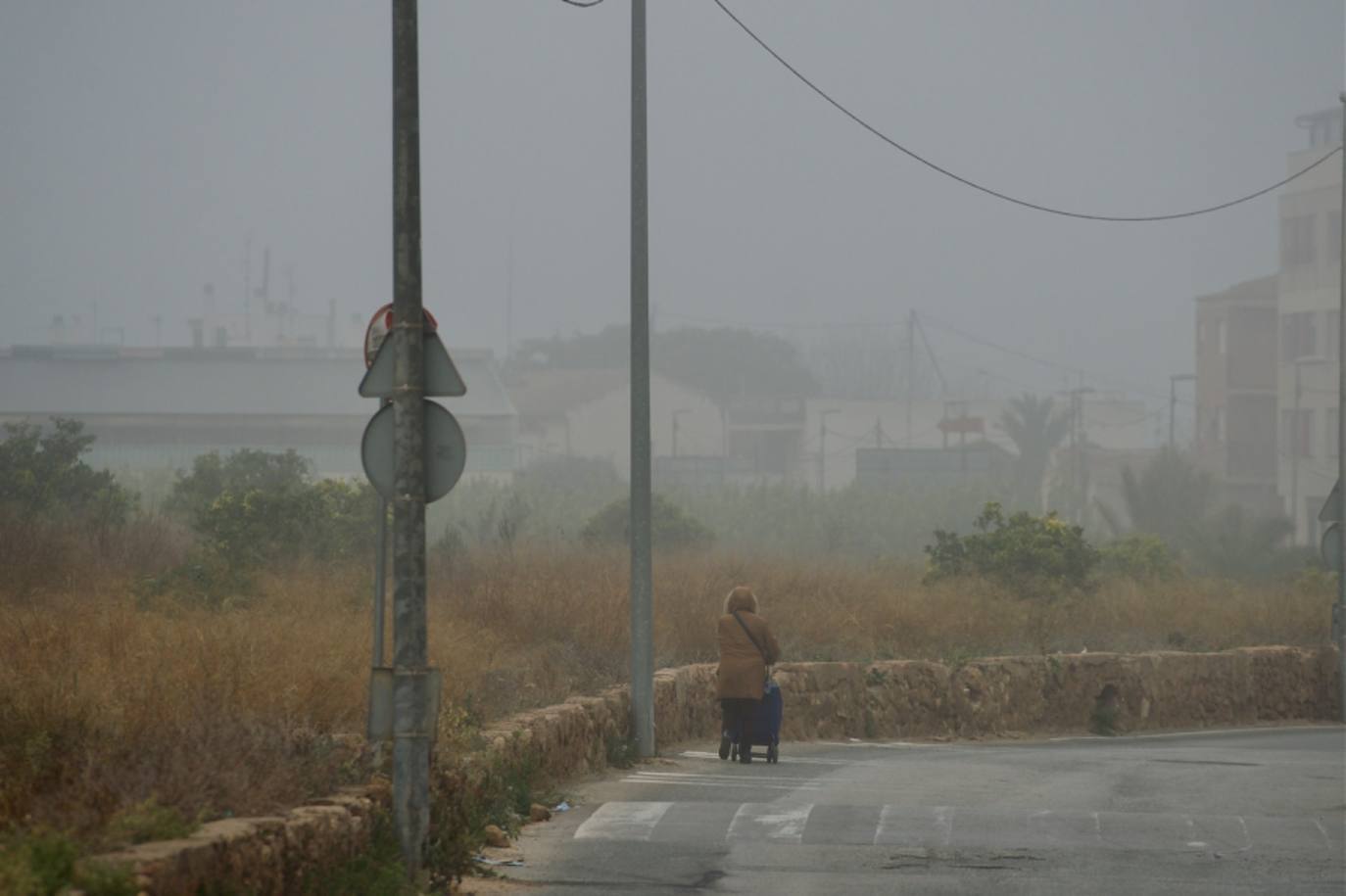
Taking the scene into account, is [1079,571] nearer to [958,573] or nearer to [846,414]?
[958,573]

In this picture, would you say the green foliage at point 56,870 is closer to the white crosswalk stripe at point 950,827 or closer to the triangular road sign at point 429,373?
the triangular road sign at point 429,373

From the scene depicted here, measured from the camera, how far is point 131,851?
7535 mm

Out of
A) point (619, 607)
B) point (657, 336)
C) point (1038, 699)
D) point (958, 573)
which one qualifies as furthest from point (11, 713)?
point (657, 336)

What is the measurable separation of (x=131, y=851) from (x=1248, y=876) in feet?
22.9

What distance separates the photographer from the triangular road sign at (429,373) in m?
10.8

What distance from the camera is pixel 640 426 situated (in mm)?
18562

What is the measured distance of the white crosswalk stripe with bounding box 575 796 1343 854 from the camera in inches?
507

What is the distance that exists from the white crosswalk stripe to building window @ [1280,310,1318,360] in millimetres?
67679

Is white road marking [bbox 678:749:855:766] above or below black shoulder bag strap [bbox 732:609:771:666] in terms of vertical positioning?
below

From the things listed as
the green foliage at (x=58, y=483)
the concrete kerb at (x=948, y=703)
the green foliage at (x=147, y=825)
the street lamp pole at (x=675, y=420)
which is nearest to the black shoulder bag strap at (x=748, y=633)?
the concrete kerb at (x=948, y=703)

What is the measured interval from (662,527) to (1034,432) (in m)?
65.8

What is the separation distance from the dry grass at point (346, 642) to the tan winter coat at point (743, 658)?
4.73 ft

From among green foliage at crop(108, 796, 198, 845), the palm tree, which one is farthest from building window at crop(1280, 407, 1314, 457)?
green foliage at crop(108, 796, 198, 845)

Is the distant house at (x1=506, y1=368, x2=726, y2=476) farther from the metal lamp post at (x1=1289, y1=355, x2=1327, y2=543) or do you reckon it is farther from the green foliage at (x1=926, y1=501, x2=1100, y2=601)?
the green foliage at (x1=926, y1=501, x2=1100, y2=601)
